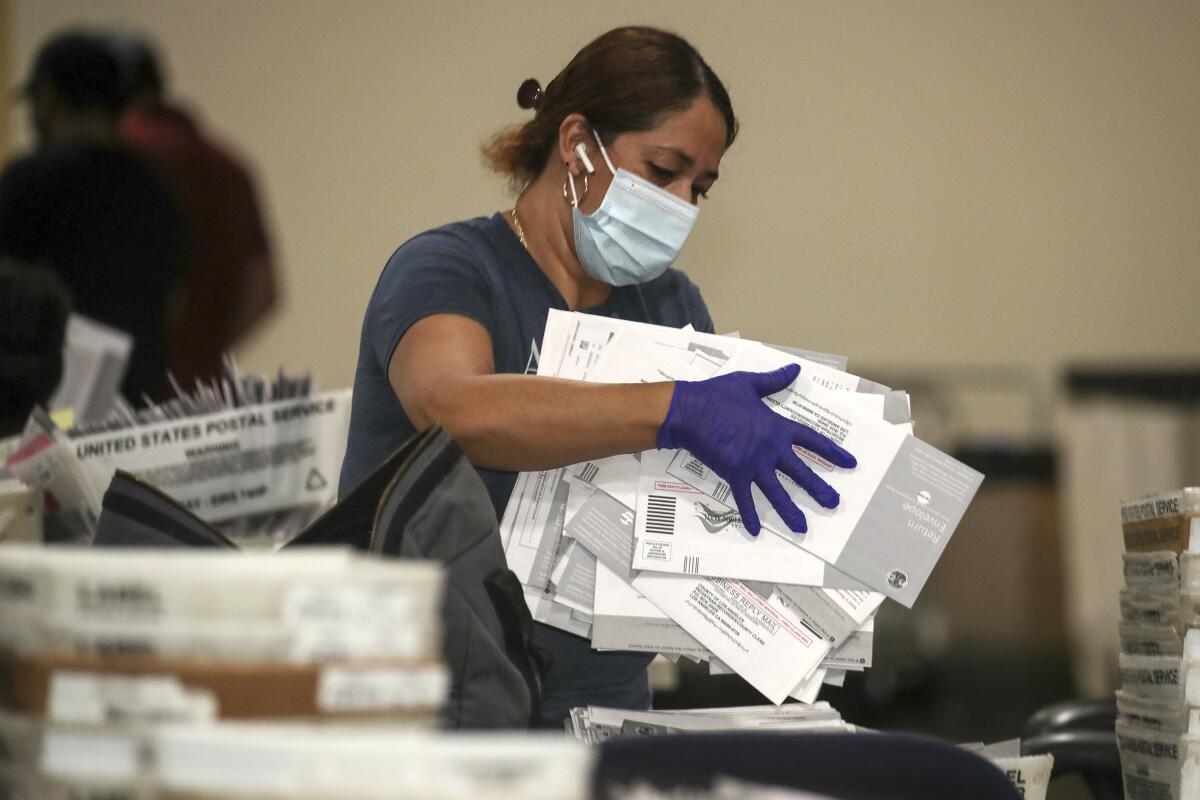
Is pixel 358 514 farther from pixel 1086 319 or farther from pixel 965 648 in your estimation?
pixel 1086 319

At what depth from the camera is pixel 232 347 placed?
3.86 meters

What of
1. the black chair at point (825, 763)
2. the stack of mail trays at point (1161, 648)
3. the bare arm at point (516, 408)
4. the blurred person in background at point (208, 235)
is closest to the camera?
the black chair at point (825, 763)

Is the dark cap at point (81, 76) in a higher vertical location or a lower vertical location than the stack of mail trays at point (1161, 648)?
higher

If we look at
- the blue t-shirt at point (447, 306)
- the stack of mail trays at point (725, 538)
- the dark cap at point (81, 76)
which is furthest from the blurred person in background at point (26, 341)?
the dark cap at point (81, 76)

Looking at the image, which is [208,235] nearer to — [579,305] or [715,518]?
[579,305]

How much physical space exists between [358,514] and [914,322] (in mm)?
3951

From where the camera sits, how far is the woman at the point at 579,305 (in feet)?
4.31

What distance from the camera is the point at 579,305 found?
1.64 metres

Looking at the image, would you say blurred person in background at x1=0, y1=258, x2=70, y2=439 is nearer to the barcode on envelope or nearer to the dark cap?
the barcode on envelope

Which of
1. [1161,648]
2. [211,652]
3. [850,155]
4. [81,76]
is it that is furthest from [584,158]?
[850,155]

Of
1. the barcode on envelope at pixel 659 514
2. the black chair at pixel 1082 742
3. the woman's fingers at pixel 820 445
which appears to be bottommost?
the black chair at pixel 1082 742

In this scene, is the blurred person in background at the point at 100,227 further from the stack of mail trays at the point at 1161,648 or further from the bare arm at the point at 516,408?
the stack of mail trays at the point at 1161,648

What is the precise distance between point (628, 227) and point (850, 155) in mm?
3255

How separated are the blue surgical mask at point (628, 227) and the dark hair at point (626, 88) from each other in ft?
0.18
